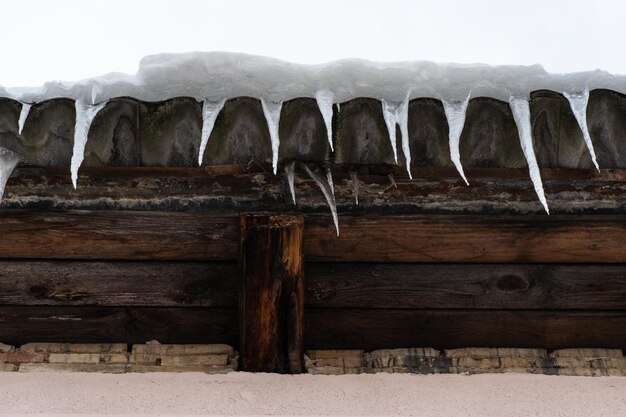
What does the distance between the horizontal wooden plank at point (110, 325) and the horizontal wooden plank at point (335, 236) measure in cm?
22

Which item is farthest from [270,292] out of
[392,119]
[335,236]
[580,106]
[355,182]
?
[580,106]

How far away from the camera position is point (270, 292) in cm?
204

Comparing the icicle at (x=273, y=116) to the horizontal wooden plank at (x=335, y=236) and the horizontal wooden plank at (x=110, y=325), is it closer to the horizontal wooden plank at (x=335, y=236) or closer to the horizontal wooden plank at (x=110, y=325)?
the horizontal wooden plank at (x=335, y=236)

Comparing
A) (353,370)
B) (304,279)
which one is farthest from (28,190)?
(353,370)

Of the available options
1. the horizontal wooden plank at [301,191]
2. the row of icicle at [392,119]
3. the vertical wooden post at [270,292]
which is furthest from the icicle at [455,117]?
the vertical wooden post at [270,292]

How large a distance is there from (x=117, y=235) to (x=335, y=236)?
821mm

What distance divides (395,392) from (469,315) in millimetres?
442

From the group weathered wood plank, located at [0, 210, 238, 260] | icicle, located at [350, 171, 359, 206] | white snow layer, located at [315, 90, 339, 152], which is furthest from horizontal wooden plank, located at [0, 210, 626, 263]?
white snow layer, located at [315, 90, 339, 152]

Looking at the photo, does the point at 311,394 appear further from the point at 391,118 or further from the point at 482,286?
the point at 391,118

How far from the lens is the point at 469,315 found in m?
2.31

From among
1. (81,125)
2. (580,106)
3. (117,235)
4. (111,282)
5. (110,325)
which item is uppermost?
(580,106)

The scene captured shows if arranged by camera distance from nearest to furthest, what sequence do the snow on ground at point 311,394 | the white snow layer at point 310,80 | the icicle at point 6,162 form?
the white snow layer at point 310,80, the icicle at point 6,162, the snow on ground at point 311,394

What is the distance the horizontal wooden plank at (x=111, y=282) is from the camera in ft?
7.45

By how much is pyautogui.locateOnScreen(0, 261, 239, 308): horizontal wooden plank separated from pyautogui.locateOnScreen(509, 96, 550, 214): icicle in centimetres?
112
